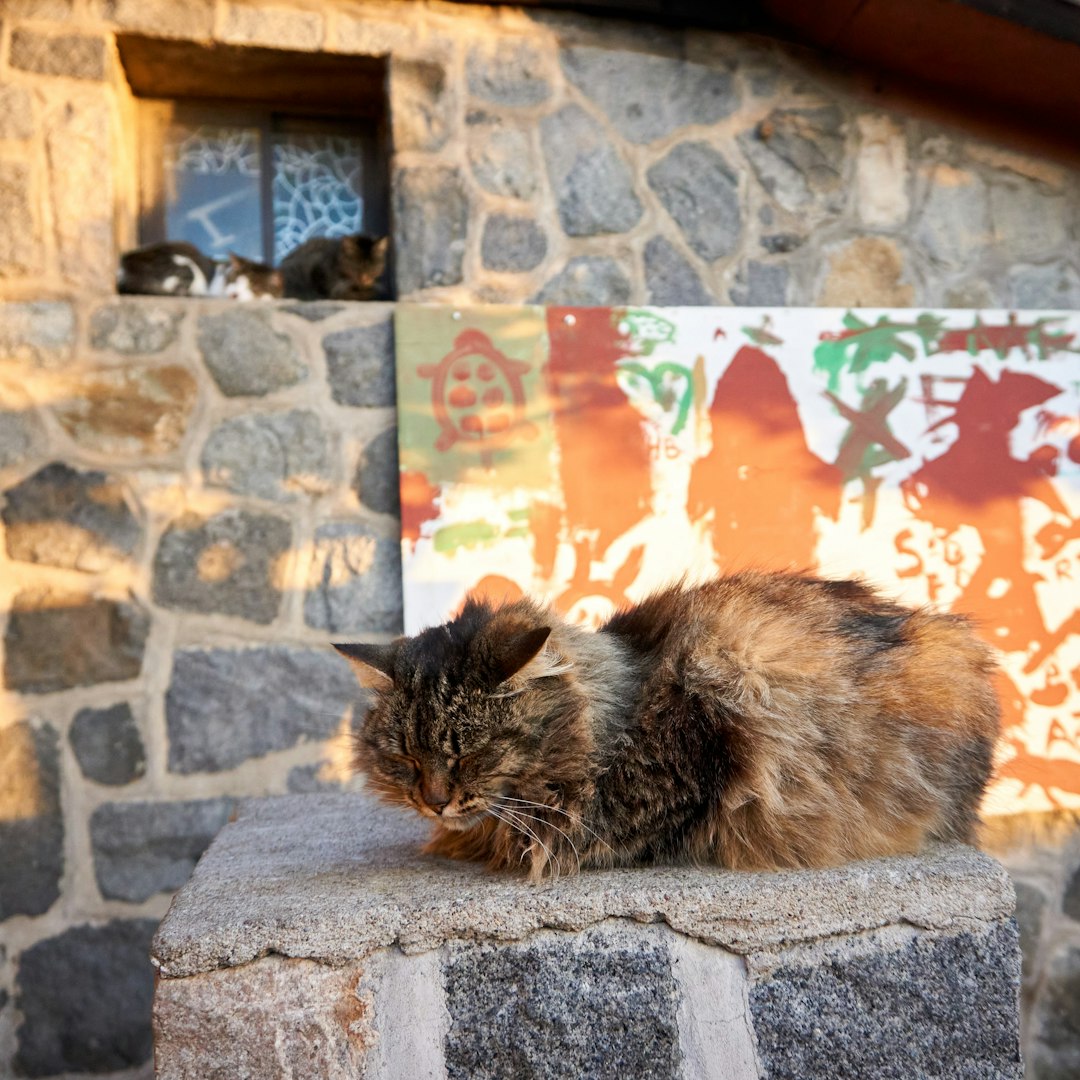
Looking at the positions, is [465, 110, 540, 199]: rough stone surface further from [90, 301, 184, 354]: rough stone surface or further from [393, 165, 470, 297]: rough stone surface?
[90, 301, 184, 354]: rough stone surface

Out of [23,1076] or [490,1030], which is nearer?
[490,1030]

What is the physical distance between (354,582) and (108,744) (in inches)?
36.3

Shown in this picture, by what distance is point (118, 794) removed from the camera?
10.3 ft

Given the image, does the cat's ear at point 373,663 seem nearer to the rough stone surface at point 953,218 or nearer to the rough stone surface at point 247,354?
the rough stone surface at point 247,354

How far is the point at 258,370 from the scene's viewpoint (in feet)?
10.9

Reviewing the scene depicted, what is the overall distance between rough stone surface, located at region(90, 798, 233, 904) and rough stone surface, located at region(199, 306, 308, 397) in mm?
1373

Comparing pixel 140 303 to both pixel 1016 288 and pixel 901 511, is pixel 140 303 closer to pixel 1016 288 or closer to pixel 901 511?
pixel 901 511

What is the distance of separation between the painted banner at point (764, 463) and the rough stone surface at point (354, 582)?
0.10 meters

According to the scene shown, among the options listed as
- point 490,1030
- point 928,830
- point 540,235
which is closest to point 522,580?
point 540,235

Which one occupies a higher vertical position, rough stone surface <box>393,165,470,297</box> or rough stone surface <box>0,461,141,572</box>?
rough stone surface <box>393,165,470,297</box>

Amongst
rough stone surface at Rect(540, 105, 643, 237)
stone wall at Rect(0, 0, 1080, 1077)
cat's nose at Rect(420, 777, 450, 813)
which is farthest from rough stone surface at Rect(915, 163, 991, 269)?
cat's nose at Rect(420, 777, 450, 813)

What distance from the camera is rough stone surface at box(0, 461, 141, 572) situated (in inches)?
123

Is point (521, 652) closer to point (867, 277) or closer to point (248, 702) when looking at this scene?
point (248, 702)

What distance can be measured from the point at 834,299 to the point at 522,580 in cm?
161
